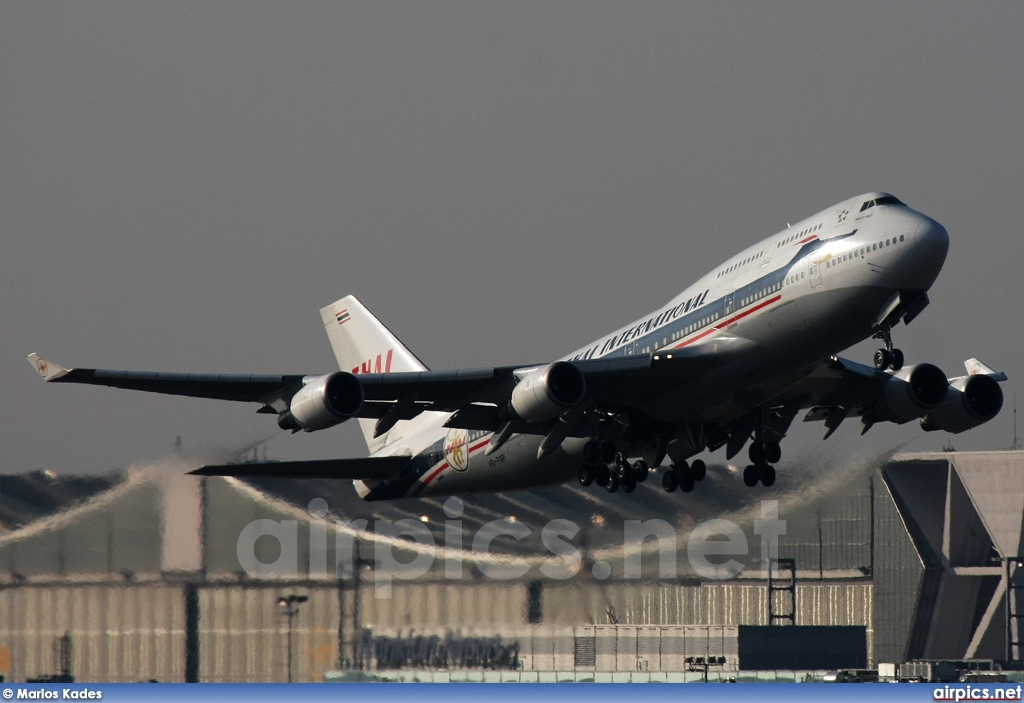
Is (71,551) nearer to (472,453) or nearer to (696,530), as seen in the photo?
(472,453)

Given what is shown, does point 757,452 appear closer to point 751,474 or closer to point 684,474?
point 751,474

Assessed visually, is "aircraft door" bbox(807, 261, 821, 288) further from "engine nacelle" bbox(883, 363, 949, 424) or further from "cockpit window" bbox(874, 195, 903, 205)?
"engine nacelle" bbox(883, 363, 949, 424)

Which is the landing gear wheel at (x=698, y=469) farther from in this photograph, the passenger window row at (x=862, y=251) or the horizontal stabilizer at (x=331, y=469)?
the passenger window row at (x=862, y=251)

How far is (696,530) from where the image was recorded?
2211 inches

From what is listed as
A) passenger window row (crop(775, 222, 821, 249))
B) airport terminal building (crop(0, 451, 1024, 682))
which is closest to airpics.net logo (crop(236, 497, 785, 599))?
airport terminal building (crop(0, 451, 1024, 682))

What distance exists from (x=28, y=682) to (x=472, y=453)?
18.2m

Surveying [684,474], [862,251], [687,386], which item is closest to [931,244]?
[862,251]

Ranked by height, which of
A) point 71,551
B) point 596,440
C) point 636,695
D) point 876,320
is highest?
point 876,320

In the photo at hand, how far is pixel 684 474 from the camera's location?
4234cm

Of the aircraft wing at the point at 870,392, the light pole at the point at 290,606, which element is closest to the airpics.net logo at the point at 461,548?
the light pole at the point at 290,606

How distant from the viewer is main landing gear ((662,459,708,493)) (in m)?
42.2

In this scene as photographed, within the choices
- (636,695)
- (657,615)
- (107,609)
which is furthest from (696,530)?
(107,609)

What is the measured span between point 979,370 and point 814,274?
380 inches

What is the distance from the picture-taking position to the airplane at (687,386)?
33938 millimetres
